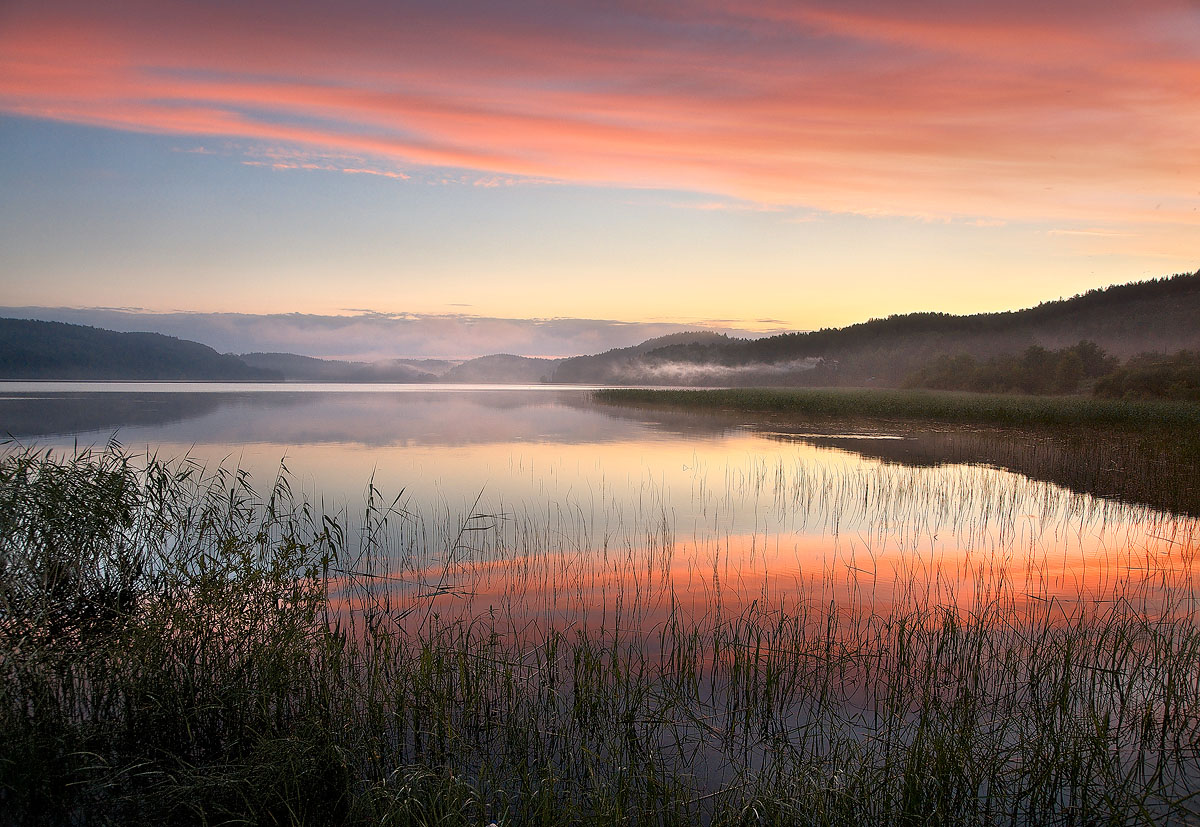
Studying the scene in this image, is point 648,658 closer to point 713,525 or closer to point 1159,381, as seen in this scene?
point 713,525

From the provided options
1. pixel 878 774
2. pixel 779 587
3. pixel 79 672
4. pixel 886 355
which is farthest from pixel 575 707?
pixel 886 355

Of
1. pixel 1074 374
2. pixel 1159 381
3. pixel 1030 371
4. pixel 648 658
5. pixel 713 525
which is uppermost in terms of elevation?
pixel 1030 371

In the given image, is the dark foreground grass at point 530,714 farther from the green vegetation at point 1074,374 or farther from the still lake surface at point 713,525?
the green vegetation at point 1074,374

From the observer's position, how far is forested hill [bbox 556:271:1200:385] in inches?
5655

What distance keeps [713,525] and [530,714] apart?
27.6 ft

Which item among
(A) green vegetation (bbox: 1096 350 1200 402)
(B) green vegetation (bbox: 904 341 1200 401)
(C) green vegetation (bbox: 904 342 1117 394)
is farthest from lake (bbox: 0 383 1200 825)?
(C) green vegetation (bbox: 904 342 1117 394)

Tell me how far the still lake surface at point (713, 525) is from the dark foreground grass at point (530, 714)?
126 centimetres

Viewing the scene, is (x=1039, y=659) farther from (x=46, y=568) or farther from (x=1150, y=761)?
(x=46, y=568)

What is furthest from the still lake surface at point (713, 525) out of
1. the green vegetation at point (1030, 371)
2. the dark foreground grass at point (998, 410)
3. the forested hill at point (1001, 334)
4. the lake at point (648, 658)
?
the forested hill at point (1001, 334)

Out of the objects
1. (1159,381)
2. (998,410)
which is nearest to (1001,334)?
(1159,381)

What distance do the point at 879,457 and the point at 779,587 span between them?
642 inches

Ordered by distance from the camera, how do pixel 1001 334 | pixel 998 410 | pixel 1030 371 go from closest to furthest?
pixel 998 410
pixel 1030 371
pixel 1001 334

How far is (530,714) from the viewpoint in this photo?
17.5 feet

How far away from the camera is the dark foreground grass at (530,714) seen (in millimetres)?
4195
